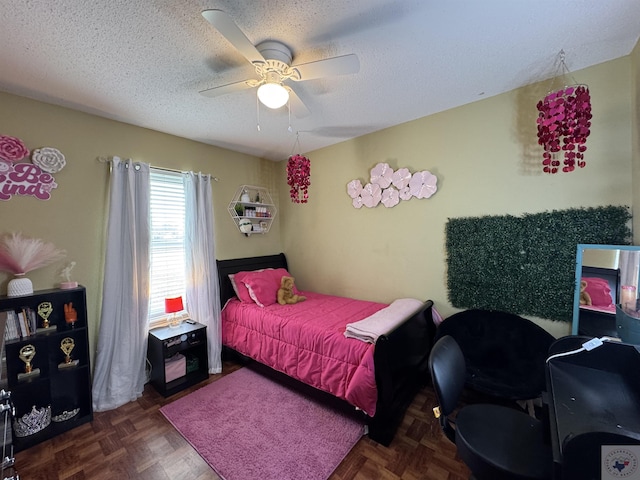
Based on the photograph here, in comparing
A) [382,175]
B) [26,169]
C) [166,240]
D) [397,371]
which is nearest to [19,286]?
[26,169]

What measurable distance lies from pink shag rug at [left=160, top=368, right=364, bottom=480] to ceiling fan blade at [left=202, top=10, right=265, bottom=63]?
242 cm

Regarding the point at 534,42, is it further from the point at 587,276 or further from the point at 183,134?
the point at 183,134

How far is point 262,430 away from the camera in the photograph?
1979mm

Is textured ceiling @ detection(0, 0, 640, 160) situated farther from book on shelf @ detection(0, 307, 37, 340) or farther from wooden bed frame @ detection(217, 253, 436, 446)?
wooden bed frame @ detection(217, 253, 436, 446)

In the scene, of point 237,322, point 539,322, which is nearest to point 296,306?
point 237,322

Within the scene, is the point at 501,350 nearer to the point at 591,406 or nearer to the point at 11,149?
the point at 591,406

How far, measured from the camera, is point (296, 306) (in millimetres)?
2889

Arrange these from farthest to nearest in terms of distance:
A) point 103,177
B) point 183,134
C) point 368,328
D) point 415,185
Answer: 1. point 183,134
2. point 415,185
3. point 103,177
4. point 368,328

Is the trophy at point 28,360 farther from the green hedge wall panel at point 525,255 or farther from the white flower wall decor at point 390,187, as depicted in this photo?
the green hedge wall panel at point 525,255

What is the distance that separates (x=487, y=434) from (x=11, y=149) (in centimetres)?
354

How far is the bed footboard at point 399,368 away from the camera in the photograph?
1.80 meters

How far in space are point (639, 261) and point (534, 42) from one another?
4.81ft

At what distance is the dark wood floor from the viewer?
1.62m

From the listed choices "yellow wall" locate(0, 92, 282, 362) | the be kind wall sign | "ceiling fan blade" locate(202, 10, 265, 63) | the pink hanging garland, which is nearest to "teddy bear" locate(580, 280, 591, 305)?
the pink hanging garland
